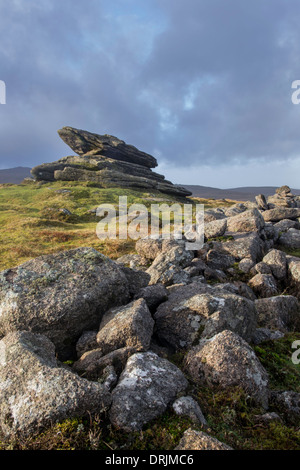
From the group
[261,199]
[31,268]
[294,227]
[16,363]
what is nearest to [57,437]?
[16,363]

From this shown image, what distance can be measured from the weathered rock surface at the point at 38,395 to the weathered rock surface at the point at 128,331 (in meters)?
1.92

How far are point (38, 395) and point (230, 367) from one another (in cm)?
423

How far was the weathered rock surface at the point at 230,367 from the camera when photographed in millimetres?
6191

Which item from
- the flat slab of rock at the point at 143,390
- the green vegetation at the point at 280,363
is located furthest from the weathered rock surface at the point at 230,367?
the green vegetation at the point at 280,363

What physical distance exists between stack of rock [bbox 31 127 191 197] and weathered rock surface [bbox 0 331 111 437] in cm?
8742

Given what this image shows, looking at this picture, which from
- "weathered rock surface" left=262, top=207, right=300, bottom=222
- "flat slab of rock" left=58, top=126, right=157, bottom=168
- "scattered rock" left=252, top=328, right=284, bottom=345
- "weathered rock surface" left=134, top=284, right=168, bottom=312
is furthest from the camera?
"flat slab of rock" left=58, top=126, right=157, bottom=168

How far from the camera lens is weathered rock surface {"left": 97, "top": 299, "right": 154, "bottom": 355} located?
7.24 m

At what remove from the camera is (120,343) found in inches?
288

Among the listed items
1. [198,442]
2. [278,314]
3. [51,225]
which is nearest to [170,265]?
[278,314]

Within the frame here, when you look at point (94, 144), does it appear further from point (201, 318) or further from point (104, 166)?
point (201, 318)

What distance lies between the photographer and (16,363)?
581cm

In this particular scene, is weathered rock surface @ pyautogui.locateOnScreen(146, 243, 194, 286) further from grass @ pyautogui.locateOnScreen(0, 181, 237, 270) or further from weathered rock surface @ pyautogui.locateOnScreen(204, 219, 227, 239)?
grass @ pyautogui.locateOnScreen(0, 181, 237, 270)

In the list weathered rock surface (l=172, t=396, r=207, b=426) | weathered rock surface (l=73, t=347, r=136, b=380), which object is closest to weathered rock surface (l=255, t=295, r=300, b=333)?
weathered rock surface (l=172, t=396, r=207, b=426)

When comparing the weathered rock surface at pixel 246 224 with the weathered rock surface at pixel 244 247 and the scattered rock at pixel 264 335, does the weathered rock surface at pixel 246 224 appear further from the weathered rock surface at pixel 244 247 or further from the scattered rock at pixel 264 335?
the scattered rock at pixel 264 335
